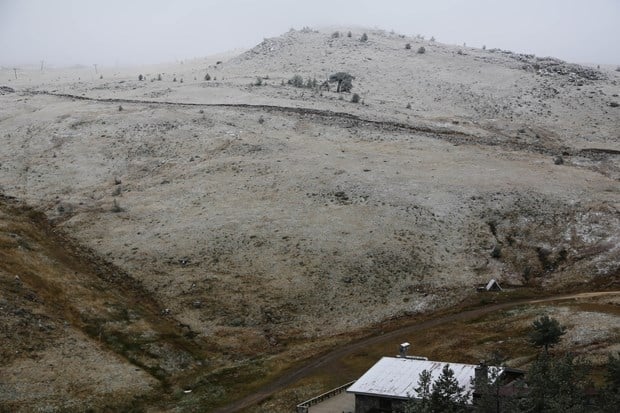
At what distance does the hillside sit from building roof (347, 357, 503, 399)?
1454 centimetres

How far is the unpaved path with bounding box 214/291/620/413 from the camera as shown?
53.8 m

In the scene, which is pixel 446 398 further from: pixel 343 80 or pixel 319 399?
pixel 343 80

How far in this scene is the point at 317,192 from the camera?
83.6 meters

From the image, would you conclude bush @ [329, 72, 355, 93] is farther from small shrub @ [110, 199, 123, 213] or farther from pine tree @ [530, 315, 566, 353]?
pine tree @ [530, 315, 566, 353]

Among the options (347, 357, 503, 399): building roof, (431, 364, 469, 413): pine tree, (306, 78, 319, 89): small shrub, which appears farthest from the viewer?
(306, 78, 319, 89): small shrub

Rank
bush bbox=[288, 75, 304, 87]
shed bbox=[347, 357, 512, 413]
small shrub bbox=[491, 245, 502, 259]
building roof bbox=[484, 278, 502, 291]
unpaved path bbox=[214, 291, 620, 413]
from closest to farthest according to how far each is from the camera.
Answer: shed bbox=[347, 357, 512, 413], unpaved path bbox=[214, 291, 620, 413], building roof bbox=[484, 278, 502, 291], small shrub bbox=[491, 245, 502, 259], bush bbox=[288, 75, 304, 87]

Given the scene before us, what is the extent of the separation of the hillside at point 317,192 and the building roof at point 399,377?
14.5 meters

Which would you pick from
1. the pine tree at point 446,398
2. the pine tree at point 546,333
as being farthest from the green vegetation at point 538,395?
the pine tree at point 546,333

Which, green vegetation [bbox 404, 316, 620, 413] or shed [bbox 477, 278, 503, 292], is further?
shed [bbox 477, 278, 503, 292]

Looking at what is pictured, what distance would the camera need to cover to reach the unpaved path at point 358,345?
2120 inches

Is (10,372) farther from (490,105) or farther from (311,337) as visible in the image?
(490,105)

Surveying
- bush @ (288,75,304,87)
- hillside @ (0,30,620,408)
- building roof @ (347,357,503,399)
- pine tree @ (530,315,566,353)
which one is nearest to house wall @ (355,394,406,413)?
building roof @ (347,357,503,399)

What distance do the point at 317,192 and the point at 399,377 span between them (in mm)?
38652

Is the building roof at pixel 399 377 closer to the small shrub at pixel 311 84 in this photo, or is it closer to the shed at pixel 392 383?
the shed at pixel 392 383
